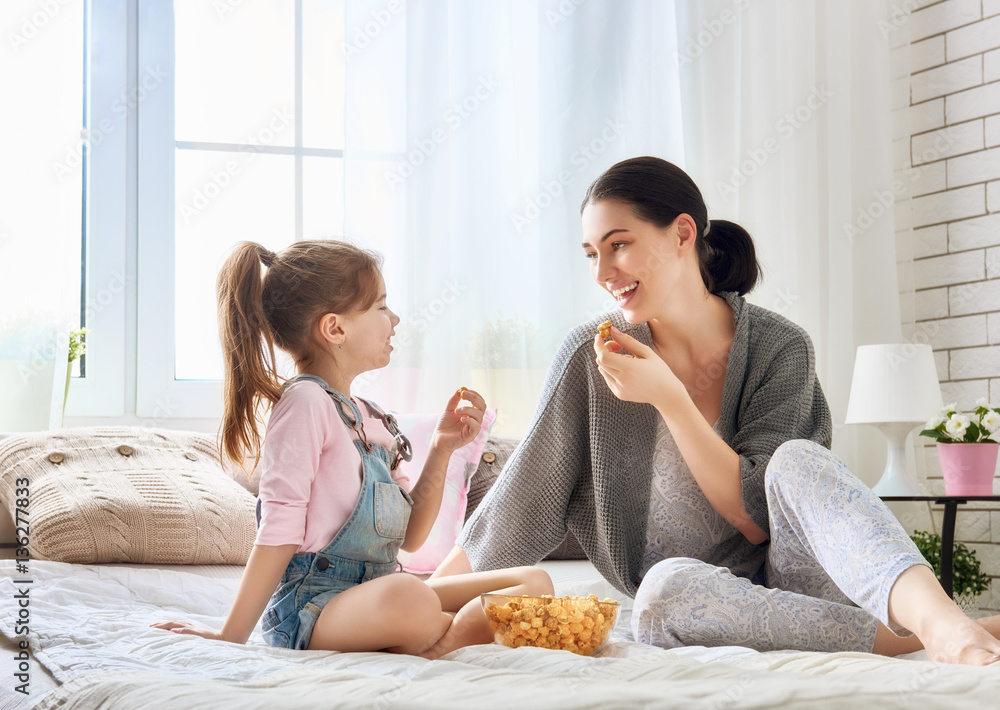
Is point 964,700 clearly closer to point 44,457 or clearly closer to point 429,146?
point 44,457

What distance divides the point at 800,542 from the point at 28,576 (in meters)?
1.14

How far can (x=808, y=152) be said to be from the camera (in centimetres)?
301

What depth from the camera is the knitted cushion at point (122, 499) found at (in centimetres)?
158

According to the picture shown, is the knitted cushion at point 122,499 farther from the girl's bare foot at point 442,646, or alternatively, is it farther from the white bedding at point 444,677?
the girl's bare foot at point 442,646

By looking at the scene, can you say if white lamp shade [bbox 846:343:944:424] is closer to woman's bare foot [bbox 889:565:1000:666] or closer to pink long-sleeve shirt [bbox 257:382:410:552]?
woman's bare foot [bbox 889:565:1000:666]

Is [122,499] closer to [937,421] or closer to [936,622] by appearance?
[936,622]

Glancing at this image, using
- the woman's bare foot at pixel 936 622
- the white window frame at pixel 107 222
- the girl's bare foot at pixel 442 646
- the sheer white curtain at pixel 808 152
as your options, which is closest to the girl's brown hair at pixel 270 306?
the girl's bare foot at pixel 442 646

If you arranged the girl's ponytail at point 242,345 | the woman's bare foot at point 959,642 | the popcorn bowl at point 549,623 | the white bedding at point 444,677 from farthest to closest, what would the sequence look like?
1. the girl's ponytail at point 242,345
2. the popcorn bowl at point 549,623
3. the woman's bare foot at point 959,642
4. the white bedding at point 444,677

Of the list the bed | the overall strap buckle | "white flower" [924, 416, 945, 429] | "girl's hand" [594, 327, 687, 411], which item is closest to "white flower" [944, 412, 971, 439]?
"white flower" [924, 416, 945, 429]

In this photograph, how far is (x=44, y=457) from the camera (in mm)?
1751

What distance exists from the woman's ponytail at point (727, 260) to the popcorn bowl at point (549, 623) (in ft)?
2.70

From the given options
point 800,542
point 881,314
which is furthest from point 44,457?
point 881,314

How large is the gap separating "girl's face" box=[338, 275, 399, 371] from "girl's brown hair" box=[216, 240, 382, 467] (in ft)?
0.05

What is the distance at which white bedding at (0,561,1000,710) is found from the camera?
0.69m
